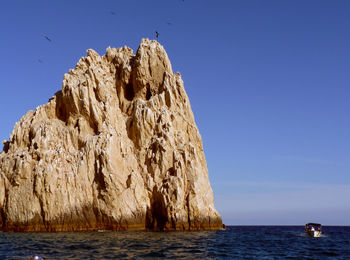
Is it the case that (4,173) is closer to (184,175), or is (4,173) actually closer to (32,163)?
(32,163)

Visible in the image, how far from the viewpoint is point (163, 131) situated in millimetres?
67000

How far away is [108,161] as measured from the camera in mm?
61469

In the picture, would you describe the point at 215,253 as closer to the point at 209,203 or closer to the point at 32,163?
the point at 209,203

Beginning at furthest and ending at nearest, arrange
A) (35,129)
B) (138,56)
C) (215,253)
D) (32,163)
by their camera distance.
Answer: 1. (138,56)
2. (35,129)
3. (32,163)
4. (215,253)

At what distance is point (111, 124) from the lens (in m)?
68.4

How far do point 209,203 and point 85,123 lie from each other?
90.0 ft

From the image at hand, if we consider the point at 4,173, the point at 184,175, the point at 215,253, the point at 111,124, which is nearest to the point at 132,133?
the point at 111,124

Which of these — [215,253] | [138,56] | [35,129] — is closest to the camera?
[215,253]

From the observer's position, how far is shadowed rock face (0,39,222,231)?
59.8 m

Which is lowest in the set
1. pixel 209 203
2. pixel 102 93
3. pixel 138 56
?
pixel 209 203

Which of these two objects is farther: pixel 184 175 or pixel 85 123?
pixel 85 123

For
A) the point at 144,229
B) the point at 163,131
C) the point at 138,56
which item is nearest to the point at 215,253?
the point at 144,229

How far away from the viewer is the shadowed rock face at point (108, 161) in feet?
196

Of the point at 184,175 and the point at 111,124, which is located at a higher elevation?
the point at 111,124
